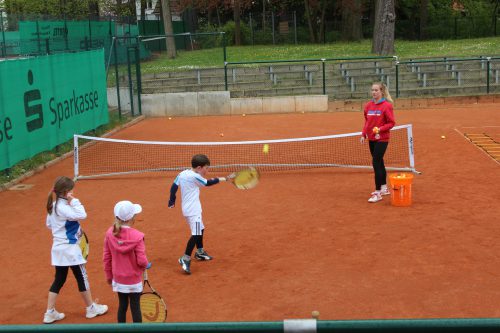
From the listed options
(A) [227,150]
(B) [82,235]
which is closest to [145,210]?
(B) [82,235]

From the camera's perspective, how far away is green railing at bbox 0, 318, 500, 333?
91.7 inches

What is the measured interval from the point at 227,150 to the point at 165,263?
8787mm

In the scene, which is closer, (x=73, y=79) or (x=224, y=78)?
(x=73, y=79)

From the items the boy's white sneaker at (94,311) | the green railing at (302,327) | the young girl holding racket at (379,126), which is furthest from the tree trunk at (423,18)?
the green railing at (302,327)

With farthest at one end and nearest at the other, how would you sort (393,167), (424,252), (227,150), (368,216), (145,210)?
(227,150)
(393,167)
(145,210)
(368,216)
(424,252)

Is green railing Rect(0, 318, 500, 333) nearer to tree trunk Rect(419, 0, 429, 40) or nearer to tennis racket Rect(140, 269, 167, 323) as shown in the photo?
tennis racket Rect(140, 269, 167, 323)

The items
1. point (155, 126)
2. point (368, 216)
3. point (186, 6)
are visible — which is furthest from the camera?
point (186, 6)

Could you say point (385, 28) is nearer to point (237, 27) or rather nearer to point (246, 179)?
point (237, 27)

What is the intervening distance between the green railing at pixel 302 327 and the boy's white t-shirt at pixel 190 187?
5821 mm

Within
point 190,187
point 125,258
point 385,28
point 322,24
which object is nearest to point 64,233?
point 125,258

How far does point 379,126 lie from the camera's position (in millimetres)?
11430

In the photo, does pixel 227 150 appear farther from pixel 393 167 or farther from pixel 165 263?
pixel 165 263

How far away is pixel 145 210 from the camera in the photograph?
463 inches

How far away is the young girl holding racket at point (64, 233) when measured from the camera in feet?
22.3
